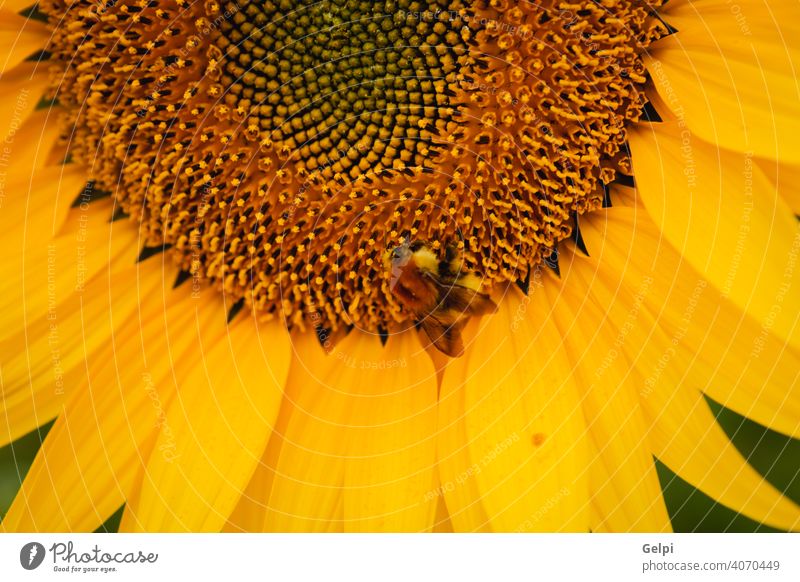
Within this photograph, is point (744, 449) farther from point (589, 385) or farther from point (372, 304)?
point (372, 304)

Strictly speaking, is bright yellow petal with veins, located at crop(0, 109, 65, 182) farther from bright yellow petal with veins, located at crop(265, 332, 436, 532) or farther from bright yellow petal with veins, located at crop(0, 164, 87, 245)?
bright yellow petal with veins, located at crop(265, 332, 436, 532)

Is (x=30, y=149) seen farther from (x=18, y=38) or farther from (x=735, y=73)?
(x=735, y=73)

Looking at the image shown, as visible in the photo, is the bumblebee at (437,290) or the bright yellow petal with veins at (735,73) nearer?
the bright yellow petal with veins at (735,73)

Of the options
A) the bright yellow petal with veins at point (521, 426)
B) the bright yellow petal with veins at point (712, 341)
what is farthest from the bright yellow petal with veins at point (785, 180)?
the bright yellow petal with veins at point (521, 426)

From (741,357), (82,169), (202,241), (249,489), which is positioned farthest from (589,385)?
(82,169)

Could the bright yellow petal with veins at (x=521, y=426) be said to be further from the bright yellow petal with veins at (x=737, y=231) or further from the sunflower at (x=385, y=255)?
the bright yellow petal with veins at (x=737, y=231)

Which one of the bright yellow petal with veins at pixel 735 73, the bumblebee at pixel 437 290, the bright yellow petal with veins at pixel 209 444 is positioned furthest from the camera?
the bright yellow petal with veins at pixel 209 444
